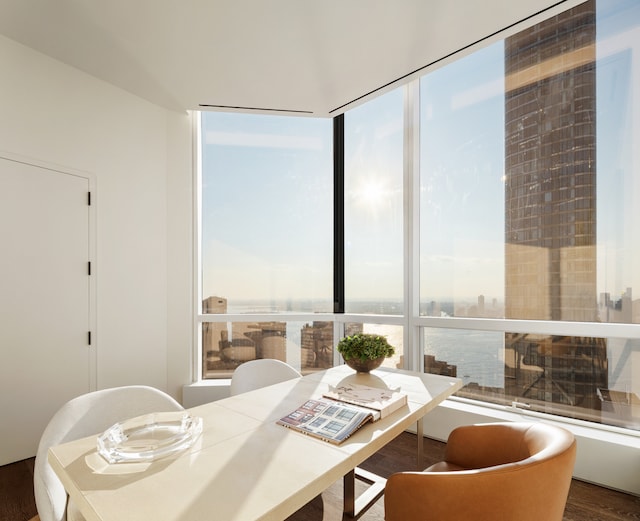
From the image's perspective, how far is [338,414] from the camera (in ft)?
4.49

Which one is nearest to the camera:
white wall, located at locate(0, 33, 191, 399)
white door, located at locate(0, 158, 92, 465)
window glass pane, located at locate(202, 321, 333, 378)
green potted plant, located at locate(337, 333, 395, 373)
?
green potted plant, located at locate(337, 333, 395, 373)

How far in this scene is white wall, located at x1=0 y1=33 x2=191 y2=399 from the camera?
2.61 metres

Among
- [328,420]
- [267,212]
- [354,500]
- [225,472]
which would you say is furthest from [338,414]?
[267,212]

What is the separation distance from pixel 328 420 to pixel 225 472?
44cm

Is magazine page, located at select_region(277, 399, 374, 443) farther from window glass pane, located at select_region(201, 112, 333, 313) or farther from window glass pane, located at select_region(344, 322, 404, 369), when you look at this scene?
window glass pane, located at select_region(201, 112, 333, 313)

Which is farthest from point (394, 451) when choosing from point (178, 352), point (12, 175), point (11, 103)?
point (11, 103)

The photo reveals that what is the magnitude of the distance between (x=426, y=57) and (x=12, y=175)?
9.32 ft

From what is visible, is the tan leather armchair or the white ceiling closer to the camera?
the tan leather armchair

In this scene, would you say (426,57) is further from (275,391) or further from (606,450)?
(606,450)

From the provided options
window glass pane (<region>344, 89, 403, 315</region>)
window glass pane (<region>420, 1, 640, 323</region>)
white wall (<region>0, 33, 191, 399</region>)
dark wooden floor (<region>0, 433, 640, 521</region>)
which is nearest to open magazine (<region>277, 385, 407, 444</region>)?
dark wooden floor (<region>0, 433, 640, 521</region>)

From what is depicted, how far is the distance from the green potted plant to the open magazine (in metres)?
0.36

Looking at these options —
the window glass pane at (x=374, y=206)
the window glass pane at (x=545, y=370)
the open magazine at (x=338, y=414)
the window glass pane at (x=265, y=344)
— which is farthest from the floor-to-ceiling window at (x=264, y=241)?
the open magazine at (x=338, y=414)

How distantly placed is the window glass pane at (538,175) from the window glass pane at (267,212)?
40.7 inches

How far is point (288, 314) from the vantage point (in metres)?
3.67
